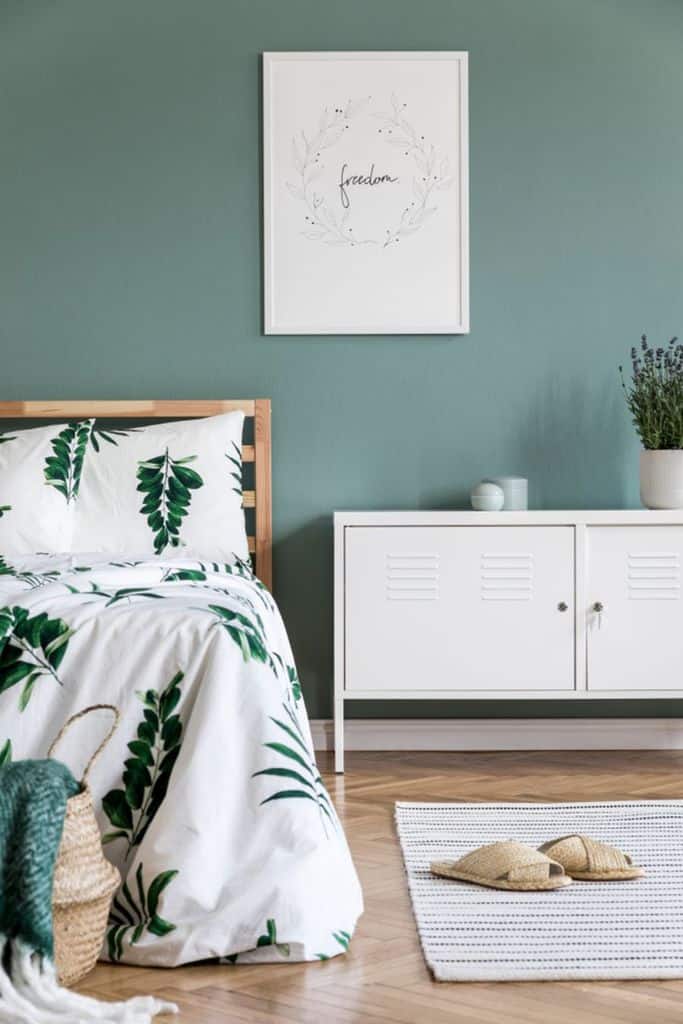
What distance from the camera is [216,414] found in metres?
4.15

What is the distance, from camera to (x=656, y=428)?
4.05 metres

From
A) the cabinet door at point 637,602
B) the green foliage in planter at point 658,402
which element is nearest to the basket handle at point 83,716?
the cabinet door at point 637,602

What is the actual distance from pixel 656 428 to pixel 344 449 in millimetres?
979

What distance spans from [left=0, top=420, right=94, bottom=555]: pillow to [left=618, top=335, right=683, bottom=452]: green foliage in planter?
168 cm

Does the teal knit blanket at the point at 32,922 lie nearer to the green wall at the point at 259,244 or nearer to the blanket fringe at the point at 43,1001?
the blanket fringe at the point at 43,1001

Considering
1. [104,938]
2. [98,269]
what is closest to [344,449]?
[98,269]

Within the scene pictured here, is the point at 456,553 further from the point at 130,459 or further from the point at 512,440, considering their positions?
the point at 130,459

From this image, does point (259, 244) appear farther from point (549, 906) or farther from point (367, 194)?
point (549, 906)

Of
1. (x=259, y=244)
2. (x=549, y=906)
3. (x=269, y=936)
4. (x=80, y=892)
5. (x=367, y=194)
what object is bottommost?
(x=549, y=906)

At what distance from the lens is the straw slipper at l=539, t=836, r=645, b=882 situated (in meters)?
2.71

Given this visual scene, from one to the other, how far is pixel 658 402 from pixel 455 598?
88cm

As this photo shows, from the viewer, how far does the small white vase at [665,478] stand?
400 centimetres

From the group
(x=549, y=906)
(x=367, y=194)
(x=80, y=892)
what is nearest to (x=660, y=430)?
(x=367, y=194)

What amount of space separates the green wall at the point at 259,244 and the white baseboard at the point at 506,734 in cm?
6
